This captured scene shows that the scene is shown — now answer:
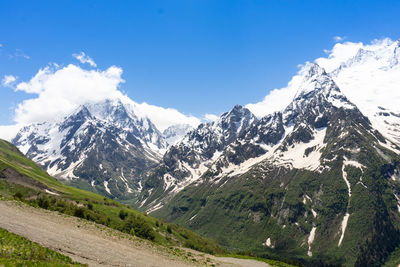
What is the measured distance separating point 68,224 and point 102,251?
17.6 m

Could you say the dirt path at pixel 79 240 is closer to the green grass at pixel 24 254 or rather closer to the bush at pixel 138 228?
the green grass at pixel 24 254

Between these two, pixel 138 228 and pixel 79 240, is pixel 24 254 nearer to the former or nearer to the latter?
pixel 79 240

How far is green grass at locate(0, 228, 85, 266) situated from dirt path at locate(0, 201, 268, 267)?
10.6 feet

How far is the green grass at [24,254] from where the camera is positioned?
96.9 ft

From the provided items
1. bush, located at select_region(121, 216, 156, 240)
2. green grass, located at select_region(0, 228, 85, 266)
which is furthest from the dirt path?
bush, located at select_region(121, 216, 156, 240)

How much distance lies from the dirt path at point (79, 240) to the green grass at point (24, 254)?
3.24 metres

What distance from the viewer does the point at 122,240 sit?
60.3 m

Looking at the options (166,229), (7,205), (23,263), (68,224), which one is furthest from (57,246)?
(166,229)

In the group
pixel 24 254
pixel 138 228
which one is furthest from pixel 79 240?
pixel 138 228

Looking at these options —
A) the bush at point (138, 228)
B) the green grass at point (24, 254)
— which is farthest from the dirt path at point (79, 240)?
the bush at point (138, 228)

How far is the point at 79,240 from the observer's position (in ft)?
162

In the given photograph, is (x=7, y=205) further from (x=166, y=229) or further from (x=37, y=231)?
(x=166, y=229)

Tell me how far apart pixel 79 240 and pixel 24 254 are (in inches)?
663

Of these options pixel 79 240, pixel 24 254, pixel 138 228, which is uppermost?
pixel 24 254
